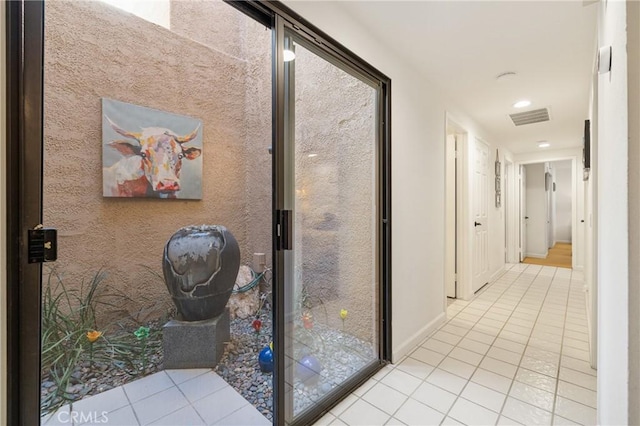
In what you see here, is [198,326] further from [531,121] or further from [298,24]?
[531,121]

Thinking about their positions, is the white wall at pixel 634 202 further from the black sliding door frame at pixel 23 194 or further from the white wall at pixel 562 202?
the white wall at pixel 562 202

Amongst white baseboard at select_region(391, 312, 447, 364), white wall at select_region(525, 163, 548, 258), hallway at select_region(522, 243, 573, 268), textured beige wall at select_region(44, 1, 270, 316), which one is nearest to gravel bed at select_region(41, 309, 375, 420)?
white baseboard at select_region(391, 312, 447, 364)

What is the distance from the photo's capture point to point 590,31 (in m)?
1.76

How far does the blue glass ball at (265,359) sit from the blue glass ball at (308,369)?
0.25 metres

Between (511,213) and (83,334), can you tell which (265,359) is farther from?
(511,213)

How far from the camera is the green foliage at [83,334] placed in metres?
0.98

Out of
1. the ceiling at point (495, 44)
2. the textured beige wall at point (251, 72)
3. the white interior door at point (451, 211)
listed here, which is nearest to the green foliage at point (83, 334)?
the textured beige wall at point (251, 72)

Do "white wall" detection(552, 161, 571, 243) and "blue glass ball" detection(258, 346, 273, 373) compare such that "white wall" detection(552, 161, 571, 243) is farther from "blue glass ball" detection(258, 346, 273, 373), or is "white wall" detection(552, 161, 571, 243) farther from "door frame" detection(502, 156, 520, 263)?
"blue glass ball" detection(258, 346, 273, 373)

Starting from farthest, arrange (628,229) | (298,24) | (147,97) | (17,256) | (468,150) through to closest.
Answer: (468,150), (147,97), (298,24), (17,256), (628,229)

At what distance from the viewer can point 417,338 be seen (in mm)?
2281

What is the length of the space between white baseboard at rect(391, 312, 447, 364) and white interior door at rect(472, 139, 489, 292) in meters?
1.24

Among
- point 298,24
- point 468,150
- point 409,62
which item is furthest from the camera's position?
point 468,150

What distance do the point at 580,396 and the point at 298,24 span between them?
2.64 meters

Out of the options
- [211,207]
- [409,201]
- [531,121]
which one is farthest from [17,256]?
[531,121]
